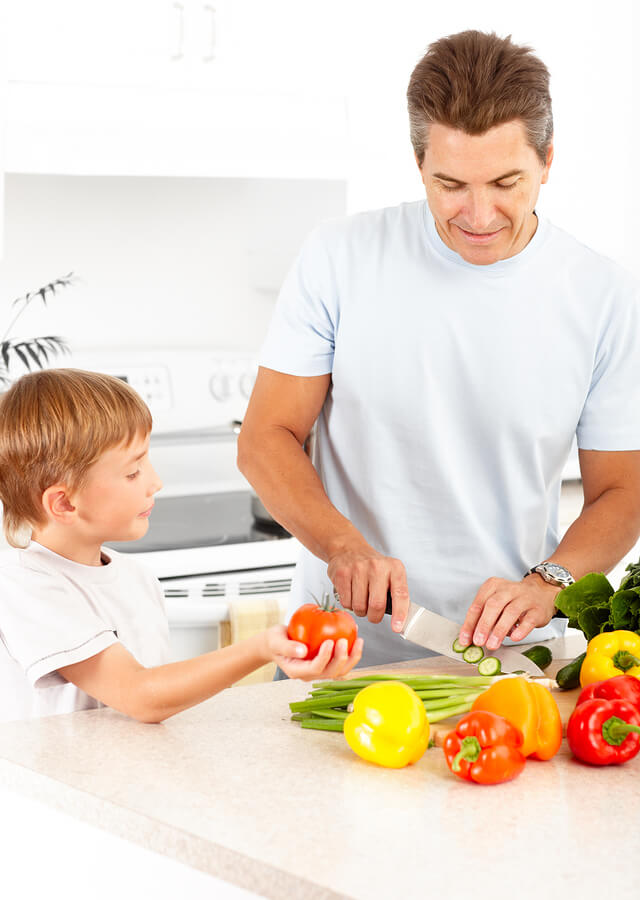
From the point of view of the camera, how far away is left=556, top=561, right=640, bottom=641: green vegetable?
1.48m

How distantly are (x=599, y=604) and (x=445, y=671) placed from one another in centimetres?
22

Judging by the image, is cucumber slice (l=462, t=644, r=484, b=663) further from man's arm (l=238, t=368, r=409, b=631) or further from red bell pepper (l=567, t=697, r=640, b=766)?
red bell pepper (l=567, t=697, r=640, b=766)

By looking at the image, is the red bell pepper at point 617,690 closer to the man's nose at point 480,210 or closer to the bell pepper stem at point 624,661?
the bell pepper stem at point 624,661

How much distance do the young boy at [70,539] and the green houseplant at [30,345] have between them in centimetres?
154

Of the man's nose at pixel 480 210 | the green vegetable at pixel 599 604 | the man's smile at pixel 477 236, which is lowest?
the green vegetable at pixel 599 604

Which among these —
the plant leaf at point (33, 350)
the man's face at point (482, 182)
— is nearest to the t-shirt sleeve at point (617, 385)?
the man's face at point (482, 182)

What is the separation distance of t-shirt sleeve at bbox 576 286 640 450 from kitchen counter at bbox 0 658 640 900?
659mm

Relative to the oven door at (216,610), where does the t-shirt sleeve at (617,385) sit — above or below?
above

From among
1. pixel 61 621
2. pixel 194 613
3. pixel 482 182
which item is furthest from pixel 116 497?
pixel 194 613

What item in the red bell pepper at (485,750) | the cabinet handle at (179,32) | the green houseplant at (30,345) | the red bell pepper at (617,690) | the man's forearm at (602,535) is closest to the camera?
the red bell pepper at (485,750)

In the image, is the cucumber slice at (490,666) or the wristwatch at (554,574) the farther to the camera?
the wristwatch at (554,574)

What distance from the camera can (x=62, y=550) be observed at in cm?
155

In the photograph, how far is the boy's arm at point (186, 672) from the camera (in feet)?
4.01

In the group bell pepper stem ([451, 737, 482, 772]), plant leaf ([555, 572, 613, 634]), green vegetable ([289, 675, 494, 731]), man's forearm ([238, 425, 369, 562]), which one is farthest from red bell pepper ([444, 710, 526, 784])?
man's forearm ([238, 425, 369, 562])
